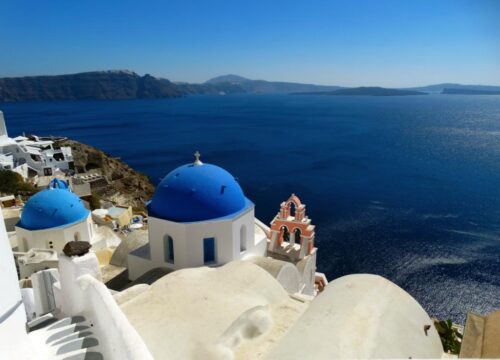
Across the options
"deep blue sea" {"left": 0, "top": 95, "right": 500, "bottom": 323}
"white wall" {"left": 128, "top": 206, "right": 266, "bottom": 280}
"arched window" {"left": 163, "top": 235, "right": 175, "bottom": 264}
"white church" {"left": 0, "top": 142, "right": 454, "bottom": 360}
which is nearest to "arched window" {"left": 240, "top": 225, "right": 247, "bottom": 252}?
"white church" {"left": 0, "top": 142, "right": 454, "bottom": 360}

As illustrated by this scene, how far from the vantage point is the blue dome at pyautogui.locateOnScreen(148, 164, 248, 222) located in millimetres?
12117

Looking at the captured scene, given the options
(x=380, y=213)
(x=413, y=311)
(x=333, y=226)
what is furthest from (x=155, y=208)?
(x=380, y=213)

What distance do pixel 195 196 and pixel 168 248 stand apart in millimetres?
2255

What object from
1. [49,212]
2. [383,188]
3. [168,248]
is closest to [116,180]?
[49,212]

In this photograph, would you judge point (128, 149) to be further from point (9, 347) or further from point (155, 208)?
point (9, 347)

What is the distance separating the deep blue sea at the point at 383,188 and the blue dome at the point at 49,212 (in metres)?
21.6

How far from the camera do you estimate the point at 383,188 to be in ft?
164

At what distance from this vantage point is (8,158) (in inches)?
1702

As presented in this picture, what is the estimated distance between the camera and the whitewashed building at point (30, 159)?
142 feet

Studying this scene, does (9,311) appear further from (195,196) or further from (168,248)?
(168,248)

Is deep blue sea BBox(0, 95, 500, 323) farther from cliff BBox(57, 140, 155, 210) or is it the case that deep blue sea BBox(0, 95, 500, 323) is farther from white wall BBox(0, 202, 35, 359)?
white wall BBox(0, 202, 35, 359)

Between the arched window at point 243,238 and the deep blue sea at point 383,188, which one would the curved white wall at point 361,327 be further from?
the deep blue sea at point 383,188

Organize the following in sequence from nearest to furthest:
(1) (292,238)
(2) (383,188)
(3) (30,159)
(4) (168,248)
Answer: (4) (168,248)
(1) (292,238)
(3) (30,159)
(2) (383,188)

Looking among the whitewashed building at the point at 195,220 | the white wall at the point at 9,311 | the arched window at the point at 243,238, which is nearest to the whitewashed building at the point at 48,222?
the whitewashed building at the point at 195,220
